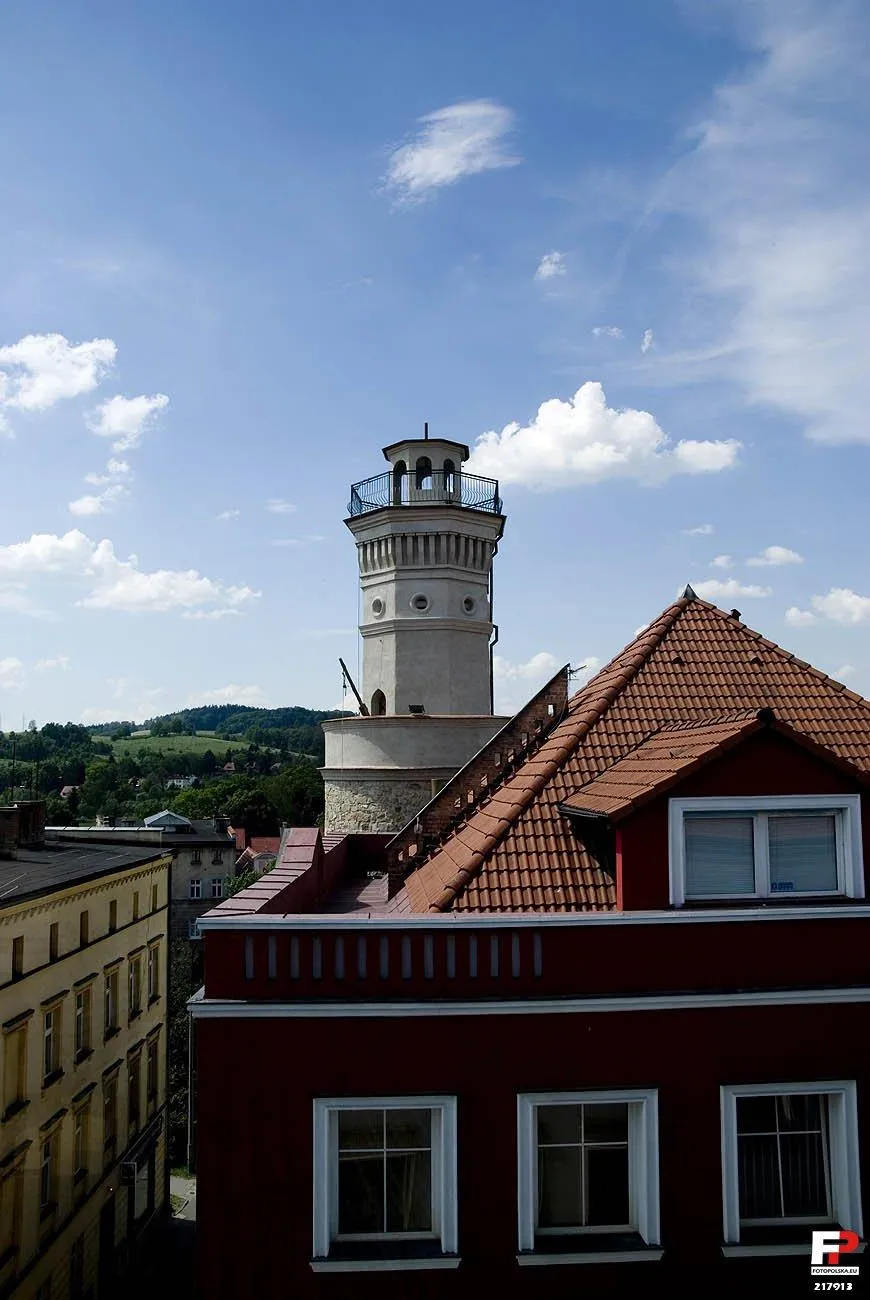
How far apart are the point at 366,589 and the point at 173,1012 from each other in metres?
23.4

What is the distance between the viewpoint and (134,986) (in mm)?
27172

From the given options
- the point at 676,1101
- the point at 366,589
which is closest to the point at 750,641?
the point at 676,1101

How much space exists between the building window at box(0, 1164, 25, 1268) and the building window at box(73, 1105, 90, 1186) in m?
3.15

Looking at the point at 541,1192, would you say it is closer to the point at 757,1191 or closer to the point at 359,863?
the point at 757,1191

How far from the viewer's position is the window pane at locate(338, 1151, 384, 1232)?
25.8ft

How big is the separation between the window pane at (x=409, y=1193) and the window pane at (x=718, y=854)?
122 inches

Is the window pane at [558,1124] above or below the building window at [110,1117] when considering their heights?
above

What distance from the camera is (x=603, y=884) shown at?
916 centimetres

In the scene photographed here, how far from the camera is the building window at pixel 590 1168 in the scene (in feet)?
25.8

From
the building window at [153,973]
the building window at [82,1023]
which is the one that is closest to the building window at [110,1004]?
the building window at [82,1023]

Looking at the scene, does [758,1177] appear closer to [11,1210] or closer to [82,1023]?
[11,1210]

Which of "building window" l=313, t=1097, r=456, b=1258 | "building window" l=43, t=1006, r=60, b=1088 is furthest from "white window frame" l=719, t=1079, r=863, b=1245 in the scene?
"building window" l=43, t=1006, r=60, b=1088

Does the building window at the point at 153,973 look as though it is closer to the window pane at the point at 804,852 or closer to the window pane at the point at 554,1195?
the window pane at the point at 554,1195

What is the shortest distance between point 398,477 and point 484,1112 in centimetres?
3154
